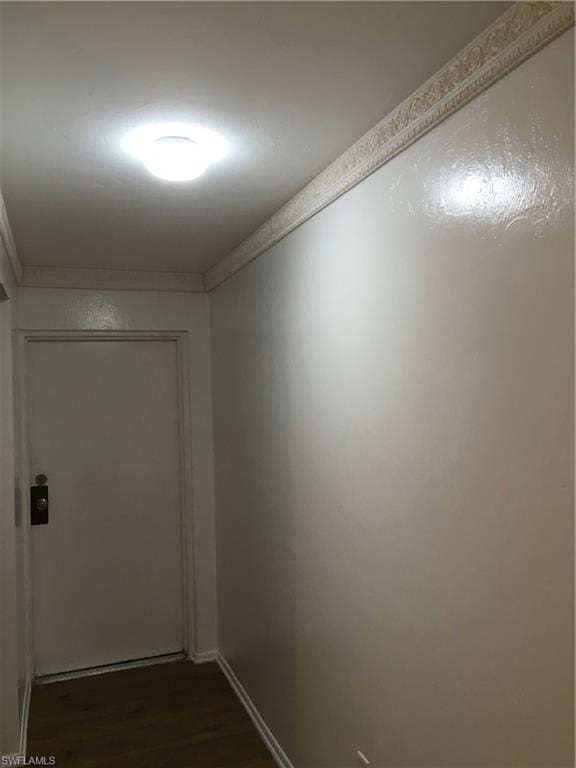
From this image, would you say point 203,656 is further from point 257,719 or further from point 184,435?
point 184,435

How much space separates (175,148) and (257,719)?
2674 mm

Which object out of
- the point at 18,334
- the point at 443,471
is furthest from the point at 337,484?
the point at 18,334

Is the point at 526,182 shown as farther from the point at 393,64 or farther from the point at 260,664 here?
the point at 260,664

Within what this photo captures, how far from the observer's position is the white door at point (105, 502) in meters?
3.57

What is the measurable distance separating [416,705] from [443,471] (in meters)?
0.68

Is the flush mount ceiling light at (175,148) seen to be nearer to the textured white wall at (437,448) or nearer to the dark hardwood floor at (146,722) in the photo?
the textured white wall at (437,448)

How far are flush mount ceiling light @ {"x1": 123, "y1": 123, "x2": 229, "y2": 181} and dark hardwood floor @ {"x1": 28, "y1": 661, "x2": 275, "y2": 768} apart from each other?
253cm

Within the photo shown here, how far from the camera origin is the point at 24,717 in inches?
118

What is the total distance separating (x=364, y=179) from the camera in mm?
1865

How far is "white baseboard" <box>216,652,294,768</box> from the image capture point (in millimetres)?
2670

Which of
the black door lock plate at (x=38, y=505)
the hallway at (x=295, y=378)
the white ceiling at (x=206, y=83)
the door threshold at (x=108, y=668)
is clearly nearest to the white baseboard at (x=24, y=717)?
the hallway at (x=295, y=378)

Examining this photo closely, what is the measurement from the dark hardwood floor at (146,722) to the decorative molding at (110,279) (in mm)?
2327

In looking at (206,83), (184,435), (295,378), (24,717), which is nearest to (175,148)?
(206,83)

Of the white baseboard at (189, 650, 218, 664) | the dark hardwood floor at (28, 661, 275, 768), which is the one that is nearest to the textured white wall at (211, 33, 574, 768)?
the dark hardwood floor at (28, 661, 275, 768)
